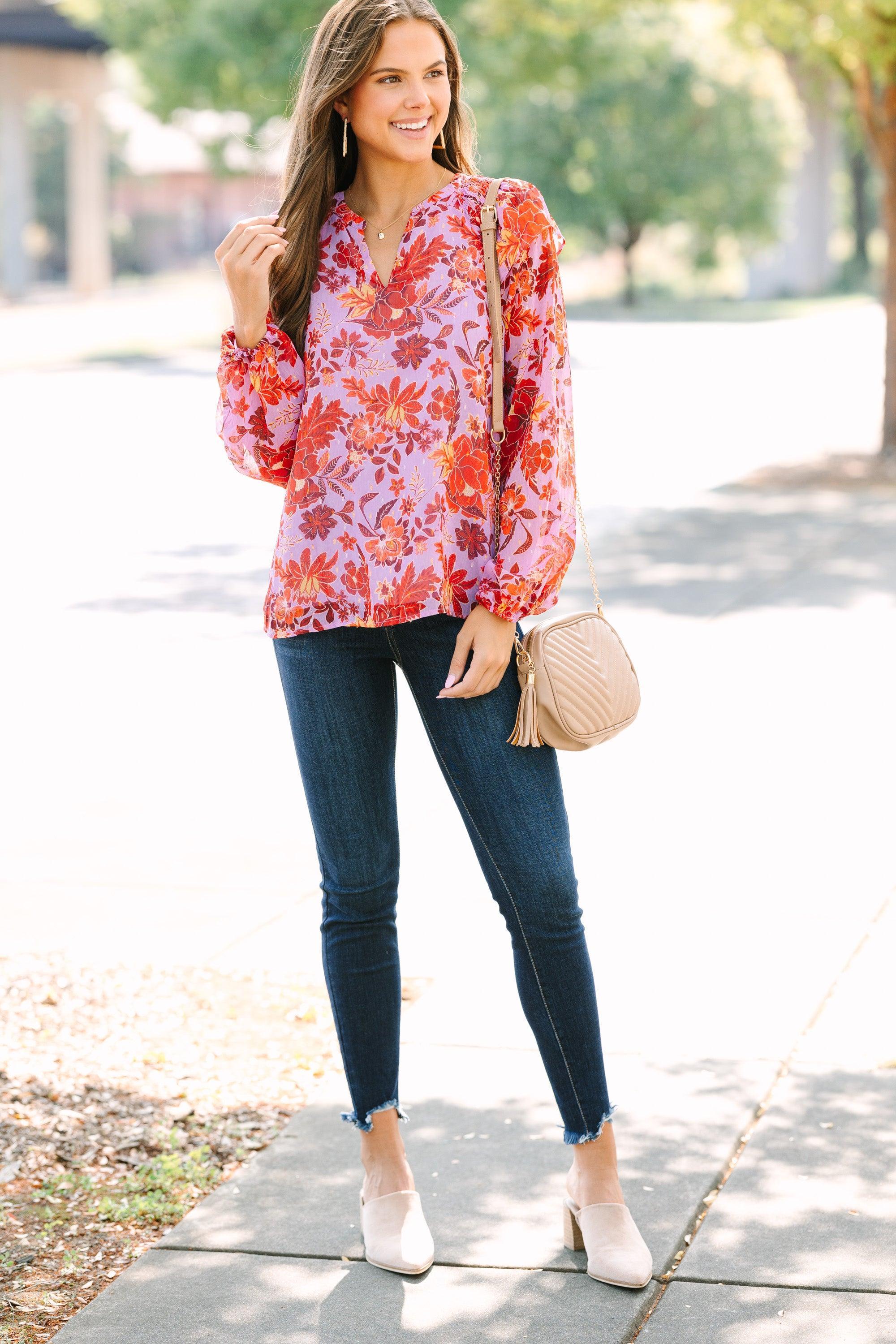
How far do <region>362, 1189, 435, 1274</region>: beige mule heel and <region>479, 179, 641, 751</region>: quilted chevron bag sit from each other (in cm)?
83

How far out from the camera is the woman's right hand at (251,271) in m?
2.79

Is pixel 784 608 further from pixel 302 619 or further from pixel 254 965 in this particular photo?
pixel 302 619

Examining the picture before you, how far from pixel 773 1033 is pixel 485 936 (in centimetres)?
94

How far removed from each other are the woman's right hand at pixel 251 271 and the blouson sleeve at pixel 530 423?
36 centimetres

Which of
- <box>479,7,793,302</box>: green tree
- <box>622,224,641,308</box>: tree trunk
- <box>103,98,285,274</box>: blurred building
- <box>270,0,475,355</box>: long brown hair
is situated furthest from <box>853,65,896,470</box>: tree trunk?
<box>103,98,285,274</box>: blurred building

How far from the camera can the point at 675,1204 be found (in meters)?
3.15

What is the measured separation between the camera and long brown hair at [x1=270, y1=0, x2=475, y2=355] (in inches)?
111

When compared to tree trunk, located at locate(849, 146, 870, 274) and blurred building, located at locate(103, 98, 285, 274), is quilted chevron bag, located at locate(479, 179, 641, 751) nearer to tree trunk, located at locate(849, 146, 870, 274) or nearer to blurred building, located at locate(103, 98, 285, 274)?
tree trunk, located at locate(849, 146, 870, 274)

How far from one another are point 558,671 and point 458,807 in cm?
27

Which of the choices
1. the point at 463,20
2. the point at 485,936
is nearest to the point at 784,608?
the point at 485,936

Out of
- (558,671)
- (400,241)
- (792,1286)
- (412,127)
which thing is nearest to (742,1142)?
(792,1286)

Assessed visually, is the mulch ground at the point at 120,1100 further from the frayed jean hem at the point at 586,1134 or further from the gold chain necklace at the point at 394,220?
the gold chain necklace at the point at 394,220

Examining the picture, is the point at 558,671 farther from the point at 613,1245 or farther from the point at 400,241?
the point at 613,1245

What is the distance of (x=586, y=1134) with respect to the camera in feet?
9.73
